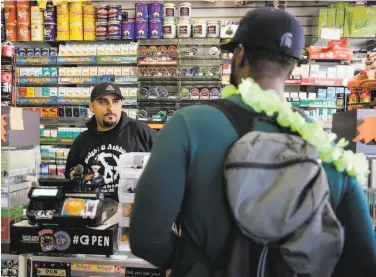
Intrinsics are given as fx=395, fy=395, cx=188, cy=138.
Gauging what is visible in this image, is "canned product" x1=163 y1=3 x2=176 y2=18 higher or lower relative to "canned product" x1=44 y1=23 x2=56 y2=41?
higher

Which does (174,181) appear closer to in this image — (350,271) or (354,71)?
(350,271)

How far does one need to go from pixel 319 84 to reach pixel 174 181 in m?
4.11

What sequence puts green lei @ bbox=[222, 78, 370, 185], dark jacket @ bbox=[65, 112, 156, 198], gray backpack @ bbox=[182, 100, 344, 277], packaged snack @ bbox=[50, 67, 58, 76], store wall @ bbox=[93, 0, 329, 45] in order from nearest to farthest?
gray backpack @ bbox=[182, 100, 344, 277]
green lei @ bbox=[222, 78, 370, 185]
dark jacket @ bbox=[65, 112, 156, 198]
packaged snack @ bbox=[50, 67, 58, 76]
store wall @ bbox=[93, 0, 329, 45]

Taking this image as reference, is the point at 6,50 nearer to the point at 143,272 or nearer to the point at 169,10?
the point at 169,10

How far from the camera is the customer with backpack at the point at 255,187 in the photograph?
966 millimetres

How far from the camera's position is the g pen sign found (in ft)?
7.50

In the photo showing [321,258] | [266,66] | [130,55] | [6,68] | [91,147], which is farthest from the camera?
[130,55]

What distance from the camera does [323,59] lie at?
4.70 m

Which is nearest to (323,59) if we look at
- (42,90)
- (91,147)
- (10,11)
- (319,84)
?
(319,84)

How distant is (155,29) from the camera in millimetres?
4742

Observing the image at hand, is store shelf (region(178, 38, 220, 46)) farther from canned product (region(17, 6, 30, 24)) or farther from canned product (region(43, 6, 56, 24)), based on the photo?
canned product (region(17, 6, 30, 24))

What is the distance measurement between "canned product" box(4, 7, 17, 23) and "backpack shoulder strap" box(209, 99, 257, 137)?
186 inches

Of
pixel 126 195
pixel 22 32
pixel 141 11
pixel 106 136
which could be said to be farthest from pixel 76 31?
pixel 126 195

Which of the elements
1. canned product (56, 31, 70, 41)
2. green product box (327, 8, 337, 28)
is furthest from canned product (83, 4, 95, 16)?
green product box (327, 8, 337, 28)
